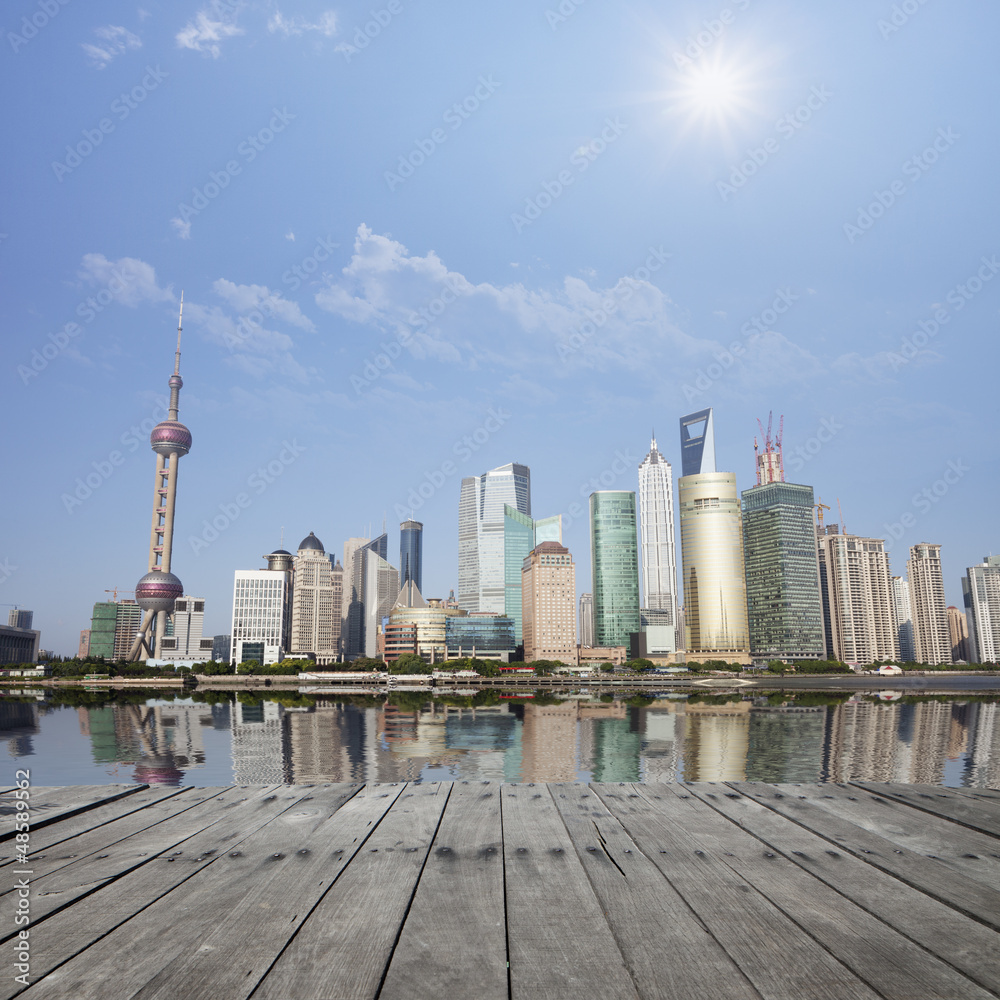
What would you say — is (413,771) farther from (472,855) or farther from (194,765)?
(472,855)

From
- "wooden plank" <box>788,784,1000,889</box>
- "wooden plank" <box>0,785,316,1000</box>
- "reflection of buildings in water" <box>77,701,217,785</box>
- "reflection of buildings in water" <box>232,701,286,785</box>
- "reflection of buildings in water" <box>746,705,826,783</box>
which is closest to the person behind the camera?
"wooden plank" <box>0,785,316,1000</box>

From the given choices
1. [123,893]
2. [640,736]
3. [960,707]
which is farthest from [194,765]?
[960,707]

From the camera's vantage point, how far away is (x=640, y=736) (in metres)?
81.7

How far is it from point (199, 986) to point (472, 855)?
7.27 ft

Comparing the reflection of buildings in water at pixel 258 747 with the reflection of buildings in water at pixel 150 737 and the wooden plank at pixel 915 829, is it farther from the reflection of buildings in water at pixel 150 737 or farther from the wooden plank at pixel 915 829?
the wooden plank at pixel 915 829

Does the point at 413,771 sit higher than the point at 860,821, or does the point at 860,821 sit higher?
the point at 860,821

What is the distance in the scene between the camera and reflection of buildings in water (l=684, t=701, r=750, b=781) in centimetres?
5472

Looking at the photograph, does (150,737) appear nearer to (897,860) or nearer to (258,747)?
(258,747)

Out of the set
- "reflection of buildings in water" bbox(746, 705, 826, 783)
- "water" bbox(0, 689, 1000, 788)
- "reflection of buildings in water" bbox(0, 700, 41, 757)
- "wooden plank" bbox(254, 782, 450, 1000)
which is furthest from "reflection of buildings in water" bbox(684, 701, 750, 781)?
"reflection of buildings in water" bbox(0, 700, 41, 757)

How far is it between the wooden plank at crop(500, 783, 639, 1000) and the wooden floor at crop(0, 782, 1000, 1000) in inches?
0.6

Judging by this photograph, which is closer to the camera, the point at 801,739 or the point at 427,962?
the point at 427,962

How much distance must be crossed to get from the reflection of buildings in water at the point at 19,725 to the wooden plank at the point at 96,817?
228ft

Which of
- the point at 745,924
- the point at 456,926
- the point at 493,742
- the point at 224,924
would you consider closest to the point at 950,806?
the point at 745,924

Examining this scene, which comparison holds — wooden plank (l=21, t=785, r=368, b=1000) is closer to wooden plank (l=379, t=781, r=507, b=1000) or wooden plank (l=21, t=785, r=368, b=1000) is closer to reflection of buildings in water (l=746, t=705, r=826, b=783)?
wooden plank (l=379, t=781, r=507, b=1000)
